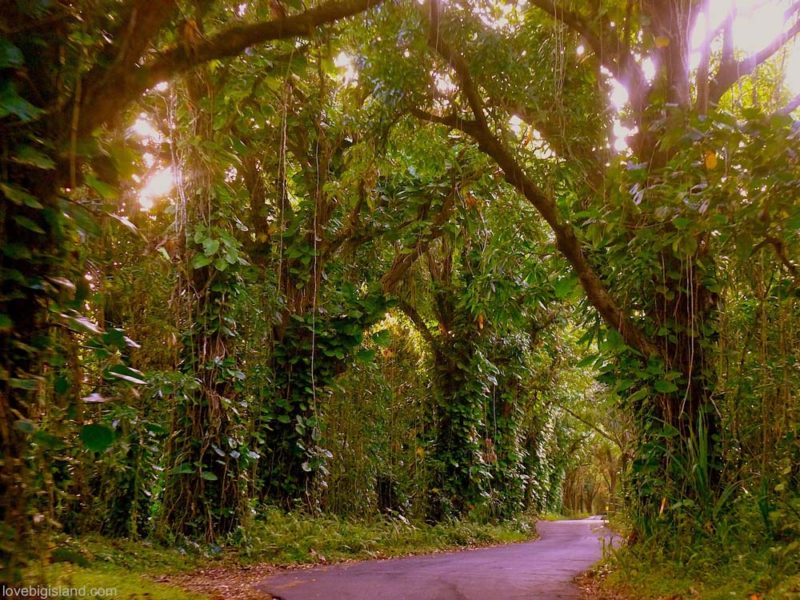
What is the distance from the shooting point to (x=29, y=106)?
2330mm

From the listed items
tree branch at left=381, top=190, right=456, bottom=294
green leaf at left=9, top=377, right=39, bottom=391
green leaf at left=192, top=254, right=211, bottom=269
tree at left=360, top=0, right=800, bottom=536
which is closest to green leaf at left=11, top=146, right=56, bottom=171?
green leaf at left=9, top=377, right=39, bottom=391

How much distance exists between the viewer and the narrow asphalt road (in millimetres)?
5230

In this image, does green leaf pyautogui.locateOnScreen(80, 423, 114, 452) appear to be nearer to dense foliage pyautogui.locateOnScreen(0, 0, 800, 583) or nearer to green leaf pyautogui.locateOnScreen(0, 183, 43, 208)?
dense foliage pyautogui.locateOnScreen(0, 0, 800, 583)

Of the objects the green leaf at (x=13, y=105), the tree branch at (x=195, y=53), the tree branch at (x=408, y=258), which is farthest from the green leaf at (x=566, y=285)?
the green leaf at (x=13, y=105)

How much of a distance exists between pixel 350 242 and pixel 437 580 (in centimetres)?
552

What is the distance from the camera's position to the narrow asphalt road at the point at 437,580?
206 inches

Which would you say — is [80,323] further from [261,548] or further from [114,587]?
[261,548]

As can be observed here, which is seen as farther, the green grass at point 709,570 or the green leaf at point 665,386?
the green leaf at point 665,386

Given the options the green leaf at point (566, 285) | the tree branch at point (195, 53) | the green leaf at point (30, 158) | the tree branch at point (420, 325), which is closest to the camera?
the green leaf at point (30, 158)

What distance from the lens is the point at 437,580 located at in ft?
19.8

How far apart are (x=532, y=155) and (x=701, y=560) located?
165 inches

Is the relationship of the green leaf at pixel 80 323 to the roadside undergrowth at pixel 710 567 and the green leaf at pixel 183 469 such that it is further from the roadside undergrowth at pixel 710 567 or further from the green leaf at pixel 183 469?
the green leaf at pixel 183 469

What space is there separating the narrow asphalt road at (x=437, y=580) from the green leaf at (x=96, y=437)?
128 inches

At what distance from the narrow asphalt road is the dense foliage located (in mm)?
1062
